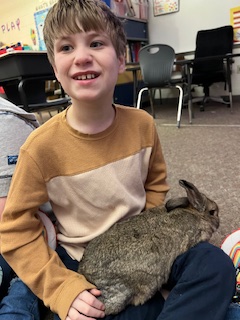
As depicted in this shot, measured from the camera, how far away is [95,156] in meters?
0.86

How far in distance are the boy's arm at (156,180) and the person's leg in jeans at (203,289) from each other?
0.95 feet

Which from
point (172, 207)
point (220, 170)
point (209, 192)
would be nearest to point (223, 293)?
point (172, 207)

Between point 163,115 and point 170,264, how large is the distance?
3.35m

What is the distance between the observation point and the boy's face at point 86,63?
77 cm

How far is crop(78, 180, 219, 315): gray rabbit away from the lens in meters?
0.75

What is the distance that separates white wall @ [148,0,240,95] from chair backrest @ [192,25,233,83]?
428 millimetres

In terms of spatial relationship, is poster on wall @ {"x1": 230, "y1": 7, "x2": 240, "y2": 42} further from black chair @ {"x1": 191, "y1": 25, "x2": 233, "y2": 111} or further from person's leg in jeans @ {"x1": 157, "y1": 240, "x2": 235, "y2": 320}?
person's leg in jeans @ {"x1": 157, "y1": 240, "x2": 235, "y2": 320}

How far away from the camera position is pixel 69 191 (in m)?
0.84

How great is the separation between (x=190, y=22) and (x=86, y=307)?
15.7 ft

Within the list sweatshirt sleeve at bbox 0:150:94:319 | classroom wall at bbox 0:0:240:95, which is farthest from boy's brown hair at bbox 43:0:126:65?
classroom wall at bbox 0:0:240:95

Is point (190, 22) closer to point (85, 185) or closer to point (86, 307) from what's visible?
point (85, 185)

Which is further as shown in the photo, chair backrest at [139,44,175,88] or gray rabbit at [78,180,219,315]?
chair backrest at [139,44,175,88]

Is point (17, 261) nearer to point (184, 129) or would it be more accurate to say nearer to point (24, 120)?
point (24, 120)

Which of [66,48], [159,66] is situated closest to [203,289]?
[66,48]
